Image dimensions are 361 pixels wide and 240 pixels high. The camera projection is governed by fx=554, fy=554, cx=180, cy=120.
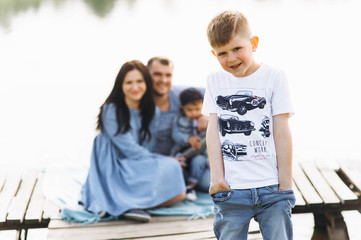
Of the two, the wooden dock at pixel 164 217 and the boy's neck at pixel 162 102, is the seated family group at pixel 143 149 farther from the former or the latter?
the wooden dock at pixel 164 217

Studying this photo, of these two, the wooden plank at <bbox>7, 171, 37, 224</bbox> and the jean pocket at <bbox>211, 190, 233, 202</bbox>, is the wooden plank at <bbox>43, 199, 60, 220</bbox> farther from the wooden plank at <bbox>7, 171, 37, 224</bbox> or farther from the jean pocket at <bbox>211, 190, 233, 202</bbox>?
the jean pocket at <bbox>211, 190, 233, 202</bbox>

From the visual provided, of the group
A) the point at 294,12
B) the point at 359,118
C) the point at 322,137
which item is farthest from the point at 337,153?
the point at 294,12

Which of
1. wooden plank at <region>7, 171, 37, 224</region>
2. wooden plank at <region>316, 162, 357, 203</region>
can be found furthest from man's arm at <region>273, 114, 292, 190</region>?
wooden plank at <region>7, 171, 37, 224</region>

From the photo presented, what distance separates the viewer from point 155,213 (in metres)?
3.57

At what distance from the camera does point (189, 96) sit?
4.07 metres

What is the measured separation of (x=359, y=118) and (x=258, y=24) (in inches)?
258

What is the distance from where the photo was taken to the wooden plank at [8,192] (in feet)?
11.1

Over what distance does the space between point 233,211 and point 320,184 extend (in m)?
1.69

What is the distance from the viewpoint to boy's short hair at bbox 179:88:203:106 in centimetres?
405

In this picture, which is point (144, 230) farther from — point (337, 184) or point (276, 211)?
point (337, 184)

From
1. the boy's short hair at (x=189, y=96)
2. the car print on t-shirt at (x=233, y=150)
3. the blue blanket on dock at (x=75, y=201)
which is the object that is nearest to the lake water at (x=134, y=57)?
the blue blanket on dock at (x=75, y=201)

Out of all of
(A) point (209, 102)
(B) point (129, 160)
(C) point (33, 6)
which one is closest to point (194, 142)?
(B) point (129, 160)

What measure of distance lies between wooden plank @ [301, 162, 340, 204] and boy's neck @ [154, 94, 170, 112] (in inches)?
44.4

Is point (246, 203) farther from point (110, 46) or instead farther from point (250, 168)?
point (110, 46)
